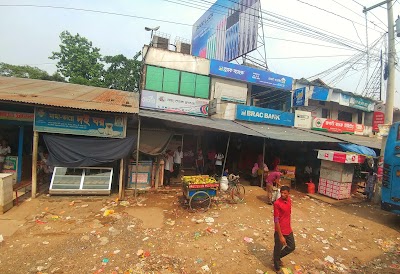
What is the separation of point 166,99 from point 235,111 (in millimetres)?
3956

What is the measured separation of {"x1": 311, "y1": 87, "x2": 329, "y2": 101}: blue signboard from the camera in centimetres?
1528

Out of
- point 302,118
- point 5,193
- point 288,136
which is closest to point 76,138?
point 5,193

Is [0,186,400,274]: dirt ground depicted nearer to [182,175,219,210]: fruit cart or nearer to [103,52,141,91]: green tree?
[182,175,219,210]: fruit cart

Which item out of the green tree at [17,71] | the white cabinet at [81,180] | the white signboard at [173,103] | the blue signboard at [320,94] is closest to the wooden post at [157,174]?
the white cabinet at [81,180]

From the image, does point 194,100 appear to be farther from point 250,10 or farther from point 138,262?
point 138,262

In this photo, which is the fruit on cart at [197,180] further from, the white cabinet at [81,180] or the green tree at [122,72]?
the green tree at [122,72]

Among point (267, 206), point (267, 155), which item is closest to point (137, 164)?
point (267, 206)

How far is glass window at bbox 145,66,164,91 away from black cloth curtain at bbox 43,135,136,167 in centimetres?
472

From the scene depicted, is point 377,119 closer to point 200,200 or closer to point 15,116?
point 200,200

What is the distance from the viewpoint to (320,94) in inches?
608

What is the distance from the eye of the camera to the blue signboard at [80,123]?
7.58 metres

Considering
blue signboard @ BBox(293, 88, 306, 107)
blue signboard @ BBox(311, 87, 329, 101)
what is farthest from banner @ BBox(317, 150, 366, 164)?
blue signboard @ BBox(311, 87, 329, 101)

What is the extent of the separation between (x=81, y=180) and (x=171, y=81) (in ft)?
22.4

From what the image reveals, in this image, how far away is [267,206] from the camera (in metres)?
8.25
